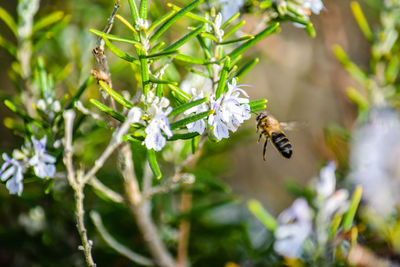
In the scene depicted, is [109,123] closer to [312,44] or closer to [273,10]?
[273,10]

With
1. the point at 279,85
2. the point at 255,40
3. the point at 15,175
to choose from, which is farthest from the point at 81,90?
the point at 279,85

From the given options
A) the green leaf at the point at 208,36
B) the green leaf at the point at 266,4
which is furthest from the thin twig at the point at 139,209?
the green leaf at the point at 266,4

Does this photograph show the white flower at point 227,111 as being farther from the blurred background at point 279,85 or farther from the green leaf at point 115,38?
the blurred background at point 279,85

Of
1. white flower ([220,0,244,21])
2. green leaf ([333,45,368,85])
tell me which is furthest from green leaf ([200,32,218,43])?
green leaf ([333,45,368,85])

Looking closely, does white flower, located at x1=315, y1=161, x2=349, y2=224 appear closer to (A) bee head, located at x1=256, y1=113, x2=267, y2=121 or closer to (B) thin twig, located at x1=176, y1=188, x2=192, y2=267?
(A) bee head, located at x1=256, y1=113, x2=267, y2=121

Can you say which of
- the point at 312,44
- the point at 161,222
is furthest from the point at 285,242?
the point at 312,44

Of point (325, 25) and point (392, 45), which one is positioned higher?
point (325, 25)
